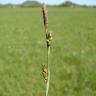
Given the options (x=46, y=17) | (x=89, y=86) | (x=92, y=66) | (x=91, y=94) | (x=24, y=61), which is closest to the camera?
(x=46, y=17)

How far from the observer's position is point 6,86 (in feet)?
20.5

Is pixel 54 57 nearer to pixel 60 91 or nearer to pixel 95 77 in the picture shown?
pixel 95 77

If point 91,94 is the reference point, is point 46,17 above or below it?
above

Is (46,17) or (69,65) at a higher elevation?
(46,17)

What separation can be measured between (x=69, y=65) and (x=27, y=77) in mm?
1691

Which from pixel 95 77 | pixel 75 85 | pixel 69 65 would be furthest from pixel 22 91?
pixel 69 65

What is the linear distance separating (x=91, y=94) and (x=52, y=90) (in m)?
0.70

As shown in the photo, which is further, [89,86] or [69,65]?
[69,65]

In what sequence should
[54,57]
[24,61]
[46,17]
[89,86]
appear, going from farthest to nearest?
[54,57] < [24,61] < [89,86] < [46,17]

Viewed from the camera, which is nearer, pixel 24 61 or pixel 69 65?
pixel 69 65

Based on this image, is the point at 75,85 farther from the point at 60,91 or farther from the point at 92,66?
the point at 92,66

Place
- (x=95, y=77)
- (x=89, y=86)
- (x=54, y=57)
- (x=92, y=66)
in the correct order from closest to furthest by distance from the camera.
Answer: (x=89, y=86)
(x=95, y=77)
(x=92, y=66)
(x=54, y=57)

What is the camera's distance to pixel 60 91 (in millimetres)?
6004

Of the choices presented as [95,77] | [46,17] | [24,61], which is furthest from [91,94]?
[46,17]
